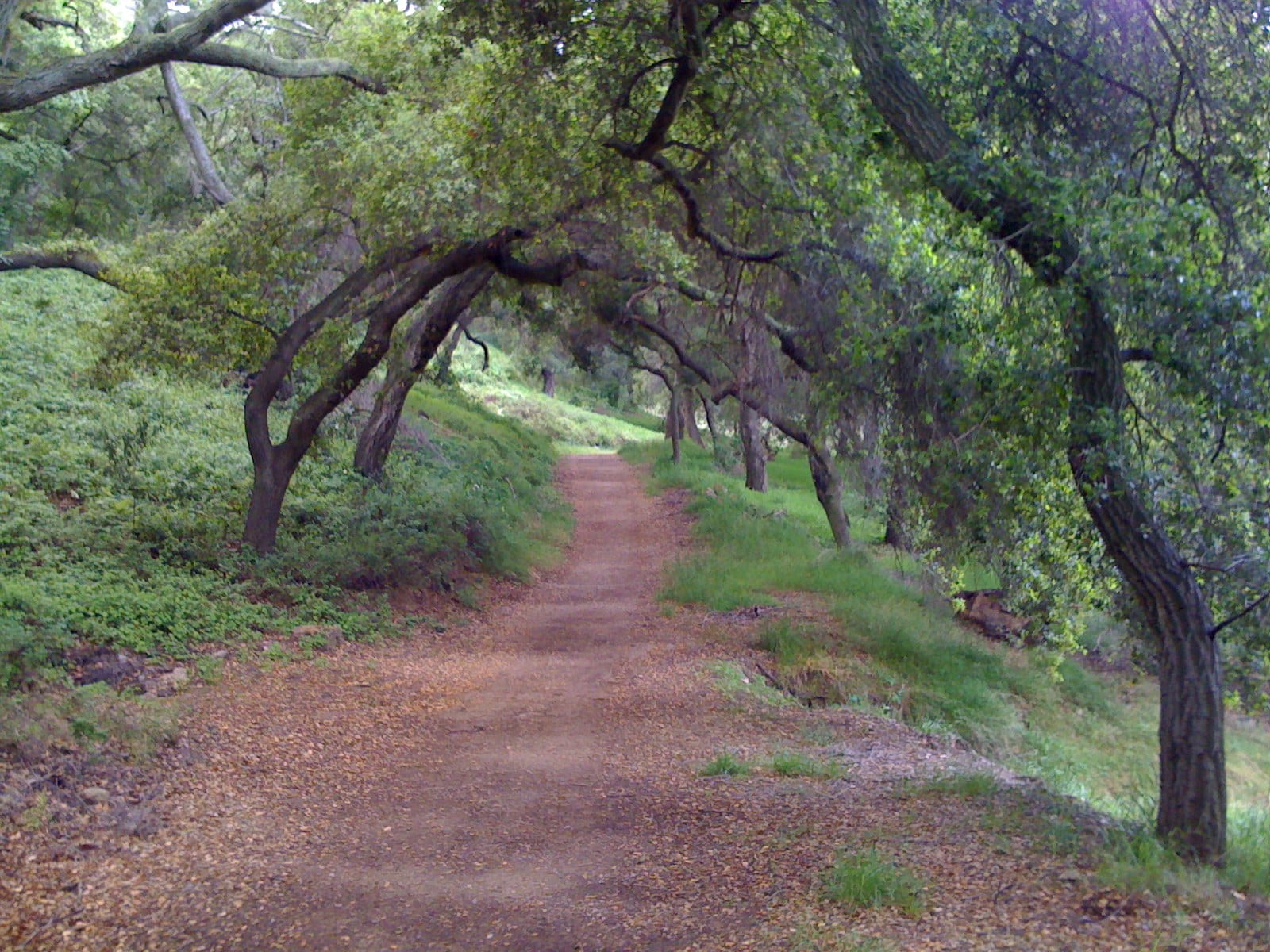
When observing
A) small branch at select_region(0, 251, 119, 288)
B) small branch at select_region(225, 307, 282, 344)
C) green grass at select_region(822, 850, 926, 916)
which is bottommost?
green grass at select_region(822, 850, 926, 916)

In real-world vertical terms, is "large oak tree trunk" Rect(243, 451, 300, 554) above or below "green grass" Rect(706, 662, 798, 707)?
above

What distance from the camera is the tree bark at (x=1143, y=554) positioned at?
5.36 metres

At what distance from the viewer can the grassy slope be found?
37.1 ft

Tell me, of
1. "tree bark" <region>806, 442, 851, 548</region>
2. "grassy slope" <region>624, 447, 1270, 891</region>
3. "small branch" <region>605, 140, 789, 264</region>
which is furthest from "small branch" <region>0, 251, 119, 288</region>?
"small branch" <region>605, 140, 789, 264</region>

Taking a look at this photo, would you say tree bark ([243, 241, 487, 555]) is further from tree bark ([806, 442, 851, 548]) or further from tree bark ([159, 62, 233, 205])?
tree bark ([806, 442, 851, 548])

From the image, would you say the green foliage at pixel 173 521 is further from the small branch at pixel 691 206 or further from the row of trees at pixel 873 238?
the small branch at pixel 691 206

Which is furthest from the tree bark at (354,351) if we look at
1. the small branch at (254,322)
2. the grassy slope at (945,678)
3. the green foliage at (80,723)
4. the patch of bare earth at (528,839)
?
the grassy slope at (945,678)

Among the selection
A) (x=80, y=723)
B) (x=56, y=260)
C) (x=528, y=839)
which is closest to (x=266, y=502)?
(x=80, y=723)

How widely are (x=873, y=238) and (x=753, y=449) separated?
17909 mm

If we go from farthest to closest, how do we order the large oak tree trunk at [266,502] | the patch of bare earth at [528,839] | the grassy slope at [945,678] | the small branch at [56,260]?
the small branch at [56,260]
the large oak tree trunk at [266,502]
the grassy slope at [945,678]
the patch of bare earth at [528,839]

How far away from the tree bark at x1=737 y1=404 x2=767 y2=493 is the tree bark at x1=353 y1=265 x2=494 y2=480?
30.0ft

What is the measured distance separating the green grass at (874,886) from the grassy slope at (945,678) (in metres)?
2.56

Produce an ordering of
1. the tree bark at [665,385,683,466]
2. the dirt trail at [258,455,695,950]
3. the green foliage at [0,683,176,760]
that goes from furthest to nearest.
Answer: the tree bark at [665,385,683,466], the green foliage at [0,683,176,760], the dirt trail at [258,455,695,950]

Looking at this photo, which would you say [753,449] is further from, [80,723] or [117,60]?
[80,723]
